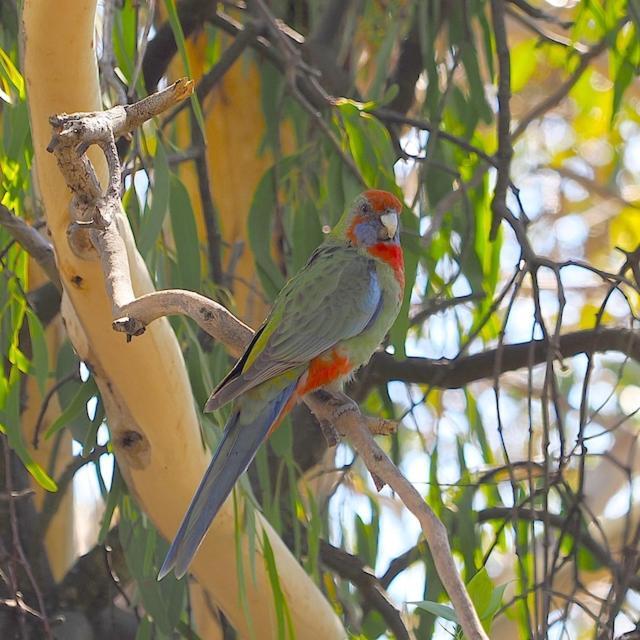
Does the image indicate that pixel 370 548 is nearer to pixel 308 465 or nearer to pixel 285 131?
pixel 308 465

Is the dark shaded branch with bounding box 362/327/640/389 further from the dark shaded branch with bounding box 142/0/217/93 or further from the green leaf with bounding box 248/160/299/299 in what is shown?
the dark shaded branch with bounding box 142/0/217/93

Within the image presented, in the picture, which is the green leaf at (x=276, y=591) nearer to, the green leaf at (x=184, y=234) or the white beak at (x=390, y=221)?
the green leaf at (x=184, y=234)

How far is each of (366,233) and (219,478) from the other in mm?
674

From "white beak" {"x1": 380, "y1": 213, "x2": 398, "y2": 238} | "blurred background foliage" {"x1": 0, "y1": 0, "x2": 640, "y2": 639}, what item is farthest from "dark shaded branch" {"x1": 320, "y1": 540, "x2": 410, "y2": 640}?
"white beak" {"x1": 380, "y1": 213, "x2": 398, "y2": 238}

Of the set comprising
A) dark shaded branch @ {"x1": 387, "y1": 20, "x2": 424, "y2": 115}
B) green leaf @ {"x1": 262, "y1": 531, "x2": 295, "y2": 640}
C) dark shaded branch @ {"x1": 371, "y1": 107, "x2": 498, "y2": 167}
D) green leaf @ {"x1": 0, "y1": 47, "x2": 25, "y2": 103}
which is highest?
dark shaded branch @ {"x1": 387, "y1": 20, "x2": 424, "y2": 115}

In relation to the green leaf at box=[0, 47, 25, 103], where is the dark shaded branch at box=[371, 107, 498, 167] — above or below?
above

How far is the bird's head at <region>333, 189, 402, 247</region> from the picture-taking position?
2.02 metres

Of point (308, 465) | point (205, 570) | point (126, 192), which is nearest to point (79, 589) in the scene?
point (205, 570)

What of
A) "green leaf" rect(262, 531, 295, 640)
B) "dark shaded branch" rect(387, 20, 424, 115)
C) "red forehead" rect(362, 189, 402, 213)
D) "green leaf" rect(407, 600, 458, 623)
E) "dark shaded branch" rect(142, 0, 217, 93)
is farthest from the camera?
"dark shaded branch" rect(387, 20, 424, 115)

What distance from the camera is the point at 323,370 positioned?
185cm

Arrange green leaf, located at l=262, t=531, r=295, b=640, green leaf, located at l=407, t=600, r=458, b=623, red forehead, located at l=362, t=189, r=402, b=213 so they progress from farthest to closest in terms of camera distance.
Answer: red forehead, located at l=362, t=189, r=402, b=213, green leaf, located at l=262, t=531, r=295, b=640, green leaf, located at l=407, t=600, r=458, b=623

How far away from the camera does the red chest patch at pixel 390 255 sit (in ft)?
6.77

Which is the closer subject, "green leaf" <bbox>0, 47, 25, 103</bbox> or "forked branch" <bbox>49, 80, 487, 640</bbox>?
"forked branch" <bbox>49, 80, 487, 640</bbox>

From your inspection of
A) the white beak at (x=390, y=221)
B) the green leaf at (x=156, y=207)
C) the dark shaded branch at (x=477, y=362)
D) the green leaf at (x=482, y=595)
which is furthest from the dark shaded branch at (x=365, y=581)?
the green leaf at (x=156, y=207)
